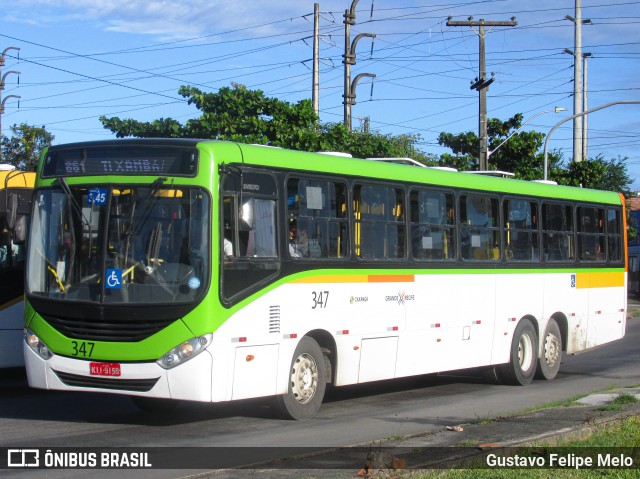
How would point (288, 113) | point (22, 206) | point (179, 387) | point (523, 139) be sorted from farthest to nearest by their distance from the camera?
point (523, 139), point (288, 113), point (22, 206), point (179, 387)

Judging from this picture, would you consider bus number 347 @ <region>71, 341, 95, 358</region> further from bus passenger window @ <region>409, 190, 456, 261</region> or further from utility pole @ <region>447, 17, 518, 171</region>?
utility pole @ <region>447, 17, 518, 171</region>

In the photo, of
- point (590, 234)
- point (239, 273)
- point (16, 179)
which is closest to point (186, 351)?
point (239, 273)

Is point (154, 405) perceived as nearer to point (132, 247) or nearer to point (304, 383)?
point (304, 383)

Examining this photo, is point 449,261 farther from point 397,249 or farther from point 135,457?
point 135,457

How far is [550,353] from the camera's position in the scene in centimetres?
1834

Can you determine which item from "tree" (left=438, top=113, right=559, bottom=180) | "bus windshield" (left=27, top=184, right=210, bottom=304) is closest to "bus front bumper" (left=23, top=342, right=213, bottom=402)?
"bus windshield" (left=27, top=184, right=210, bottom=304)

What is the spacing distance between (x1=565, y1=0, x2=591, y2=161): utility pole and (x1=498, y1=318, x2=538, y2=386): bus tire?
28419 mm

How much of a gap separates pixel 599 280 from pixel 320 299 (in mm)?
8879

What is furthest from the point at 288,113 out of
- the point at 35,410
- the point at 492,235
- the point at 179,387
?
the point at 179,387

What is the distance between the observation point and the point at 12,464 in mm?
9234

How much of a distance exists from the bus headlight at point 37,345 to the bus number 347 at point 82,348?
1.17 feet

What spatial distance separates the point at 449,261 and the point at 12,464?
7.89 metres

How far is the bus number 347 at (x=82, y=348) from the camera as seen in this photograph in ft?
36.3

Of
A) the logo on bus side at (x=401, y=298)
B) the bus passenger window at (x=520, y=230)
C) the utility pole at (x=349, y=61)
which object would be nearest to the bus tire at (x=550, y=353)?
the bus passenger window at (x=520, y=230)
